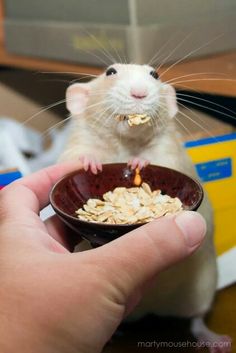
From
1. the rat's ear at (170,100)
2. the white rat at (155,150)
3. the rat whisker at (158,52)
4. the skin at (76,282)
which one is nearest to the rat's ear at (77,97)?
the white rat at (155,150)

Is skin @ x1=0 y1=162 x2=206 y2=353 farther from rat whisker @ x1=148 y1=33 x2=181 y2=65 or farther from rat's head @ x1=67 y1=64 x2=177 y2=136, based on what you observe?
rat whisker @ x1=148 y1=33 x2=181 y2=65

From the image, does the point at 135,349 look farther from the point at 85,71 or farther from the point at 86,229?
the point at 85,71

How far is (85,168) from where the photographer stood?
32.2 inches

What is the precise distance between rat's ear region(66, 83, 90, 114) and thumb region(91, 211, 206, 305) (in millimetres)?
441

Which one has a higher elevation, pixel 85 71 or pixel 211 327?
pixel 85 71

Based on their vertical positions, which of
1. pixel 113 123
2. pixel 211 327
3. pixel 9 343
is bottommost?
pixel 211 327

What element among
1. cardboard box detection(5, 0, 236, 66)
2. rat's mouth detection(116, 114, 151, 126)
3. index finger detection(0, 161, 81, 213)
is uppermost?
cardboard box detection(5, 0, 236, 66)

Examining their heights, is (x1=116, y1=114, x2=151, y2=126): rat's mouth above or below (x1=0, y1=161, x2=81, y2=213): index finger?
above

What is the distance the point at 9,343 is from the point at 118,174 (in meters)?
0.36

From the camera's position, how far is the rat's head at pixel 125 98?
80cm

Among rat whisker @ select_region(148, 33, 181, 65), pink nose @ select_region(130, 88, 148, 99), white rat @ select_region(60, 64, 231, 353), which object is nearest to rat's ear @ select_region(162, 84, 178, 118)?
white rat @ select_region(60, 64, 231, 353)

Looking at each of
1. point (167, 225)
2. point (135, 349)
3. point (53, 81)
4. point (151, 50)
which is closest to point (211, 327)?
point (135, 349)

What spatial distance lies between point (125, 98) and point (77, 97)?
0.64 ft

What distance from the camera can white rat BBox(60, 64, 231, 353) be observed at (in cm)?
89
